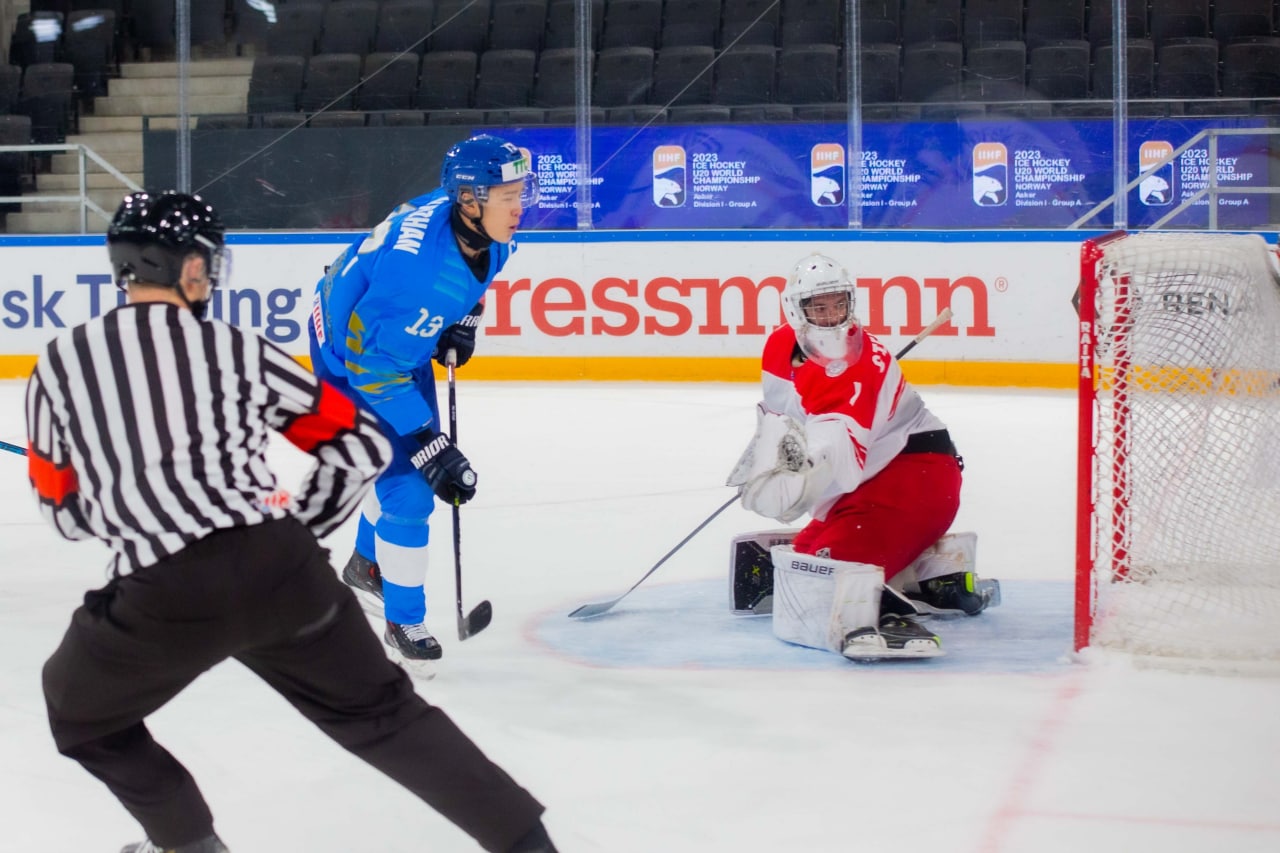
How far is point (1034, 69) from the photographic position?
8.19m

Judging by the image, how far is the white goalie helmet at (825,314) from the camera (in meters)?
3.10

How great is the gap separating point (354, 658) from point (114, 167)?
7866 millimetres

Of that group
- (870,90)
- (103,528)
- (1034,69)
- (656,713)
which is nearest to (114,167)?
(870,90)

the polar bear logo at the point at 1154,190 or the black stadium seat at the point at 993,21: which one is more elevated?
the black stadium seat at the point at 993,21

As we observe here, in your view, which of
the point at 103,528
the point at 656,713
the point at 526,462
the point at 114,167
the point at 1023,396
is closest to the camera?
the point at 103,528

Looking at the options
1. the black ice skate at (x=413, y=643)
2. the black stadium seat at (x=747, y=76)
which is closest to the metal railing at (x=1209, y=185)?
the black stadium seat at (x=747, y=76)

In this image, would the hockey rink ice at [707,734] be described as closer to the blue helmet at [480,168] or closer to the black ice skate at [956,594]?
the black ice skate at [956,594]

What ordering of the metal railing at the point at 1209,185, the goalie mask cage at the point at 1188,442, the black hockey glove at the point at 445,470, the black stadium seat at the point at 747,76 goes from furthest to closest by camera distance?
the black stadium seat at the point at 747,76 < the metal railing at the point at 1209,185 < the goalie mask cage at the point at 1188,442 < the black hockey glove at the point at 445,470

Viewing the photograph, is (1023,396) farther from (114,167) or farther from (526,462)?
(114,167)

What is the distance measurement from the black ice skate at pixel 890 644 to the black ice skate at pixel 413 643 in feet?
2.62

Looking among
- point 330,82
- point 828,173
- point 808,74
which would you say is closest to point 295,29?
point 330,82

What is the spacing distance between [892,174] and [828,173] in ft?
1.11

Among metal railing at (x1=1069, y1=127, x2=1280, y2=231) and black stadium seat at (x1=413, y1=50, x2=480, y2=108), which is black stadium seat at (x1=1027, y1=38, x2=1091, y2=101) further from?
black stadium seat at (x1=413, y1=50, x2=480, y2=108)

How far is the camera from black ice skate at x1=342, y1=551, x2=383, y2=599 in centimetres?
354
